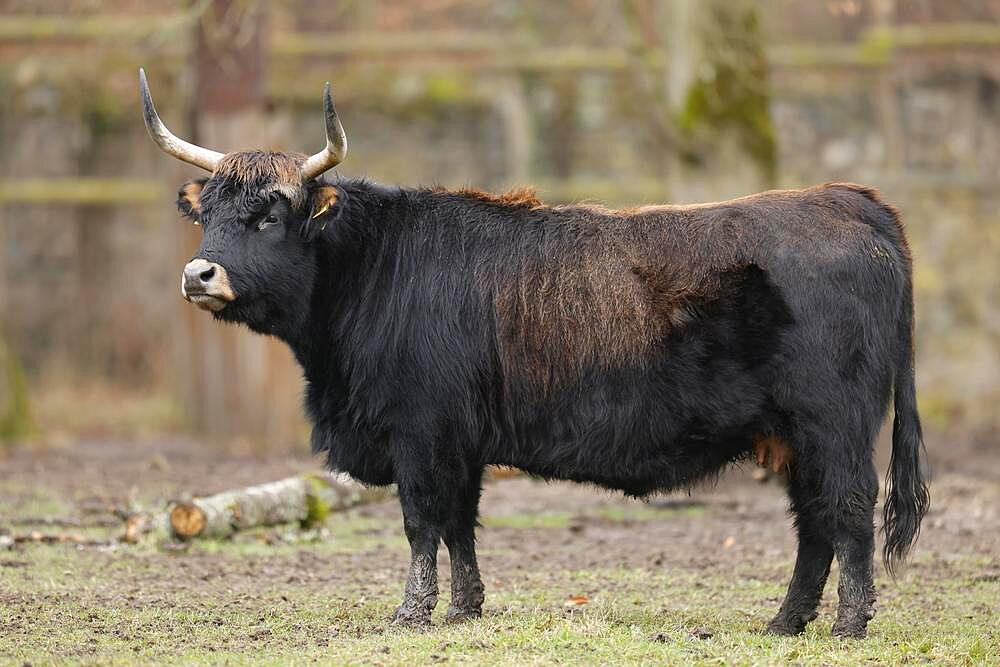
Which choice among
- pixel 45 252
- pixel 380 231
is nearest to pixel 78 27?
pixel 45 252

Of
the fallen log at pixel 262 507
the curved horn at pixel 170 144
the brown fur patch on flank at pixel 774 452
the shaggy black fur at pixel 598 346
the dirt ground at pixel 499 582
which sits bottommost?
the dirt ground at pixel 499 582

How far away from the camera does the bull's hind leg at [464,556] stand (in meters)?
8.09

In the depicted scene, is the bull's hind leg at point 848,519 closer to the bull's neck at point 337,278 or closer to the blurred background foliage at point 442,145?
the bull's neck at point 337,278

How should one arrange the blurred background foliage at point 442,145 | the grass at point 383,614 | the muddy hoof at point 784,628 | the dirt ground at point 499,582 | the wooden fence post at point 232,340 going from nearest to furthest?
the grass at point 383,614
the dirt ground at point 499,582
the muddy hoof at point 784,628
the wooden fence post at point 232,340
the blurred background foliage at point 442,145

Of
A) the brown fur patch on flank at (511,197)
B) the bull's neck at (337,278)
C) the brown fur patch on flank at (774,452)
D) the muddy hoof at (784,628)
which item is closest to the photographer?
the brown fur patch on flank at (774,452)

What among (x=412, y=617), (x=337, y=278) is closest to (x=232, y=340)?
(x=337, y=278)

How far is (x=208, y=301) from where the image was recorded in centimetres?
788

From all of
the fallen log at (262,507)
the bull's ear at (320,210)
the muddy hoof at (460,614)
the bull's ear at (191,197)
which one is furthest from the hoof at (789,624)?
the bull's ear at (191,197)

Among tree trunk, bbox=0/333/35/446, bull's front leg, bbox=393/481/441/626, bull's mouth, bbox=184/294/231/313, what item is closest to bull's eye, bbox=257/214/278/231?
bull's mouth, bbox=184/294/231/313

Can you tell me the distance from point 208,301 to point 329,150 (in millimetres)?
1056

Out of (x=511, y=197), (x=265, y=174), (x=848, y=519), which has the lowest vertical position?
(x=848, y=519)

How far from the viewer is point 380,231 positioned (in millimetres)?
8320

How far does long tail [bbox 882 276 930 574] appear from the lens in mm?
7855

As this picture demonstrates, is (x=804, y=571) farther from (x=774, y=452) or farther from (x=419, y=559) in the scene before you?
(x=419, y=559)
